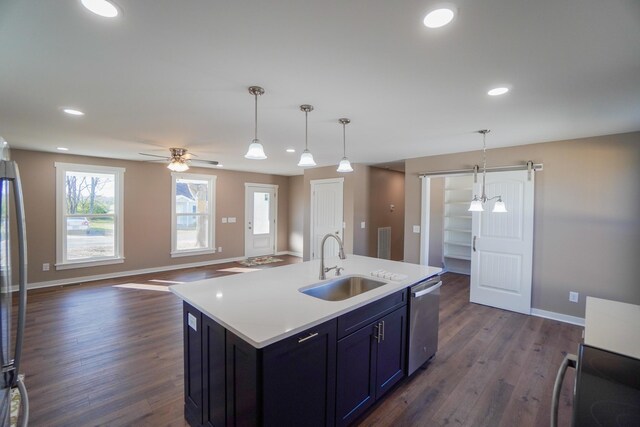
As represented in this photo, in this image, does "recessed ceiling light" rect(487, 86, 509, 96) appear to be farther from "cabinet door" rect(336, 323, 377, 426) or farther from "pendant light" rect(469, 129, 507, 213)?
"cabinet door" rect(336, 323, 377, 426)

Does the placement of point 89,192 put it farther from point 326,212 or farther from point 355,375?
point 355,375

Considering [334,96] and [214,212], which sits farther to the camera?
[214,212]

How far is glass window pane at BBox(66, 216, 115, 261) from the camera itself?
17.3ft

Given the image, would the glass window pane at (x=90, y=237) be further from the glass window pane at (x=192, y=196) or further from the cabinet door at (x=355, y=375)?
the cabinet door at (x=355, y=375)

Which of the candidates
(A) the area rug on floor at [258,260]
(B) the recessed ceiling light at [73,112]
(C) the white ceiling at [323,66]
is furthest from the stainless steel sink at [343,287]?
(A) the area rug on floor at [258,260]

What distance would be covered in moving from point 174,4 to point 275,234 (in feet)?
24.0

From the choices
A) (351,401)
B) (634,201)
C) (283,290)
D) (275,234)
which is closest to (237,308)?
(283,290)

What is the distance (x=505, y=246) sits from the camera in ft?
13.5

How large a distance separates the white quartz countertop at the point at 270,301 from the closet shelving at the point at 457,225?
3.97m

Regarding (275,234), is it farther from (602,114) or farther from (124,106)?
(602,114)

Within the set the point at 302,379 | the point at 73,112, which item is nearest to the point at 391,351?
the point at 302,379

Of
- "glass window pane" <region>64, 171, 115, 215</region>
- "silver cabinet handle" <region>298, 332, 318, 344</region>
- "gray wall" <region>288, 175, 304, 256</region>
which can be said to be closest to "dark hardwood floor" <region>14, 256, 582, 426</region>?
"silver cabinet handle" <region>298, 332, 318, 344</region>

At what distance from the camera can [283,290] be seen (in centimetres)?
206

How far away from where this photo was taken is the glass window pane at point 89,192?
17.2ft
